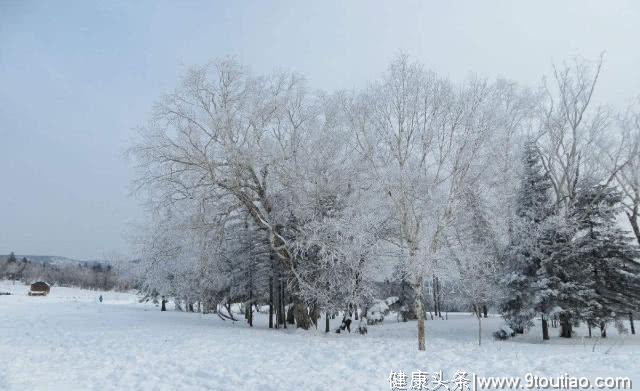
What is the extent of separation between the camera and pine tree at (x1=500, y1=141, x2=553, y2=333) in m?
20.8

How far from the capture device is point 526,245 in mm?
21219

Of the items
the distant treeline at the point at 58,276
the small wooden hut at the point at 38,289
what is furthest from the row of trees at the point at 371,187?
the distant treeline at the point at 58,276

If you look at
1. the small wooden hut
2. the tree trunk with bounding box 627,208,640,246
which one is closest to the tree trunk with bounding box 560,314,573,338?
the tree trunk with bounding box 627,208,640,246

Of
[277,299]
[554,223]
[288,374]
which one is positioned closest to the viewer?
[288,374]

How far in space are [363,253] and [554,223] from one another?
33.0 feet

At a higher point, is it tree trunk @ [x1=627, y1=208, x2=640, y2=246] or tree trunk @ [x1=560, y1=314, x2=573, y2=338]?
tree trunk @ [x1=627, y1=208, x2=640, y2=246]

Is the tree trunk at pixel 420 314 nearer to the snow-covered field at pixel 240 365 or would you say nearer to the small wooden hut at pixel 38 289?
the snow-covered field at pixel 240 365

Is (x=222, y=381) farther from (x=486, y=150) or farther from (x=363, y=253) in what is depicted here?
(x=486, y=150)

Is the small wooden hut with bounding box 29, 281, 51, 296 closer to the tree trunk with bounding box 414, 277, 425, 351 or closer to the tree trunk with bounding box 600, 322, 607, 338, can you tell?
the tree trunk with bounding box 414, 277, 425, 351

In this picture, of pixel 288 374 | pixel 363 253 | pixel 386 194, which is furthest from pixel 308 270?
pixel 288 374

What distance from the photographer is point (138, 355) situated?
12203 mm

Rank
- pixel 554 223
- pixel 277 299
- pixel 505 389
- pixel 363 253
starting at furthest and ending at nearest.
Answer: pixel 277 299, pixel 554 223, pixel 363 253, pixel 505 389

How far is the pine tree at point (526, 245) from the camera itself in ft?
68.3

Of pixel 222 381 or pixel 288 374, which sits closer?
pixel 222 381
